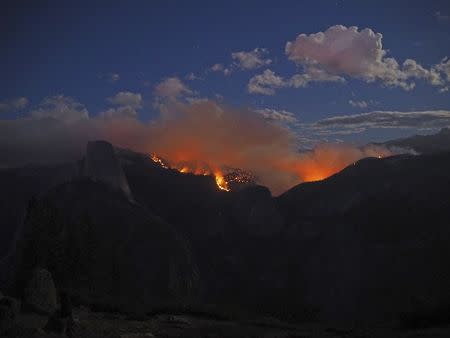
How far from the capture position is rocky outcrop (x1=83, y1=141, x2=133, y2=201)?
586 ft

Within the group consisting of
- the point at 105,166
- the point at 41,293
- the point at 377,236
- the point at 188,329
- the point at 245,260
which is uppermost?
the point at 105,166

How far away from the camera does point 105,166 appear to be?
185 metres

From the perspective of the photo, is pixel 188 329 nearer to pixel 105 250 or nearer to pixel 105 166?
pixel 105 250

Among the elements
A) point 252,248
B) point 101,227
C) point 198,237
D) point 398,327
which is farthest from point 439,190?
point 398,327

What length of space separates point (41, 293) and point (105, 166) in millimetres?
168242

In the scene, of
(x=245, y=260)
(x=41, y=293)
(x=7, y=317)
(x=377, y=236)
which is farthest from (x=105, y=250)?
(x=245, y=260)

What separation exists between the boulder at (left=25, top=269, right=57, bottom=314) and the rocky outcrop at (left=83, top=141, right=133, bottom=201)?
154053 millimetres

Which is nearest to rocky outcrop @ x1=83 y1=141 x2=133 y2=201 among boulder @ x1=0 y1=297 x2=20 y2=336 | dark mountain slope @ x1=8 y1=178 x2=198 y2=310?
dark mountain slope @ x1=8 y1=178 x2=198 y2=310

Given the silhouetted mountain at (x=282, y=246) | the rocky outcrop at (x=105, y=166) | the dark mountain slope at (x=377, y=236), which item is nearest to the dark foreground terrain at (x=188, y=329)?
the silhouetted mountain at (x=282, y=246)

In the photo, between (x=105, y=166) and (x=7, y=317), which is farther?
(x=105, y=166)

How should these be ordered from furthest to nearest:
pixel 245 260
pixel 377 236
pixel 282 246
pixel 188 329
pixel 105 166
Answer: pixel 105 166, pixel 282 246, pixel 245 260, pixel 377 236, pixel 188 329

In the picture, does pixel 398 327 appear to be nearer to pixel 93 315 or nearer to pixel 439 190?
pixel 93 315

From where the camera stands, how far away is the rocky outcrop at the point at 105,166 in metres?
179

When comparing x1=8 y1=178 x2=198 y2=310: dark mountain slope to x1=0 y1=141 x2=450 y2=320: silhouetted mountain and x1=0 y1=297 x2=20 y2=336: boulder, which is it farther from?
x1=0 y1=297 x2=20 y2=336: boulder
